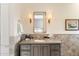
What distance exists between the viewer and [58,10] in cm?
384

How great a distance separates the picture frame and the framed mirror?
23.8 inches

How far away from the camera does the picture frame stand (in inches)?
153

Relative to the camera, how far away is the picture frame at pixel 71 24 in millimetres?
3878

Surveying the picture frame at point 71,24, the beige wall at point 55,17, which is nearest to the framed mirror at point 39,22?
the beige wall at point 55,17

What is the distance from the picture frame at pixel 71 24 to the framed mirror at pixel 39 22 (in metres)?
0.60

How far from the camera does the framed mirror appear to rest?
384 cm

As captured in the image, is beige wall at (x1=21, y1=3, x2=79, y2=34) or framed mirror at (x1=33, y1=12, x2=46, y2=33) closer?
beige wall at (x1=21, y1=3, x2=79, y2=34)

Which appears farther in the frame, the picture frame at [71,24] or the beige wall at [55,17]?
the picture frame at [71,24]

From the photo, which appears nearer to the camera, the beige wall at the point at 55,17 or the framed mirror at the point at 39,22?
the beige wall at the point at 55,17

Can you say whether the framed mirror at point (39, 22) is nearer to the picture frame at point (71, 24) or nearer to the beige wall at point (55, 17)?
the beige wall at point (55, 17)

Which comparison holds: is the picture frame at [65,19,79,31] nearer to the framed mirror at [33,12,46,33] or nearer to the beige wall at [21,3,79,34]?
the beige wall at [21,3,79,34]

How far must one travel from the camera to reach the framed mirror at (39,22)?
3838mm

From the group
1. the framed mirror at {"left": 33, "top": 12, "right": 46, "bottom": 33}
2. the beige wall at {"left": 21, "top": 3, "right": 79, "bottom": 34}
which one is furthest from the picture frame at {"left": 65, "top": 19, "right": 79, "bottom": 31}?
the framed mirror at {"left": 33, "top": 12, "right": 46, "bottom": 33}

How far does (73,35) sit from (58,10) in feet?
2.47
